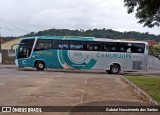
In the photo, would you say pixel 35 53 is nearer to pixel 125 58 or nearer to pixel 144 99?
pixel 125 58

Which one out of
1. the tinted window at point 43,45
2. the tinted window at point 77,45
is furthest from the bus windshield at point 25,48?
the tinted window at point 77,45

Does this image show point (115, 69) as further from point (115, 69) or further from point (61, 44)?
point (61, 44)

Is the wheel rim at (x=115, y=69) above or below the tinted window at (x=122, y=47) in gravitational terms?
below

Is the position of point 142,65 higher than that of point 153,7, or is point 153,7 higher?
point 153,7

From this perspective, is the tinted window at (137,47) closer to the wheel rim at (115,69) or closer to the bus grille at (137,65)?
the bus grille at (137,65)

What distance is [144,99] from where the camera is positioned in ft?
44.4

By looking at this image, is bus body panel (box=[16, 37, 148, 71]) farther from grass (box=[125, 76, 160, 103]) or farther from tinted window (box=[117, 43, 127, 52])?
grass (box=[125, 76, 160, 103])

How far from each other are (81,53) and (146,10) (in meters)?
21.8

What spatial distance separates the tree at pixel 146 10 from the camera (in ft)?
44.8

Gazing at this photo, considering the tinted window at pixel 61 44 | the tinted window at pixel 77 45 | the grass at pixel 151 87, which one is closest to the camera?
the grass at pixel 151 87

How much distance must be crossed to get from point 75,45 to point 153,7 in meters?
22.4

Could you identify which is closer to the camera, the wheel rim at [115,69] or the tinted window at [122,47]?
the tinted window at [122,47]

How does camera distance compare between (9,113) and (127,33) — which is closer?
(9,113)

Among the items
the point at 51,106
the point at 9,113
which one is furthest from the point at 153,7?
the point at 9,113
